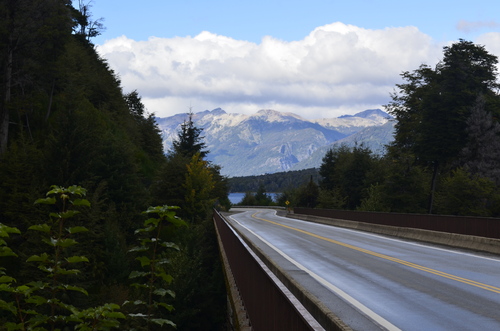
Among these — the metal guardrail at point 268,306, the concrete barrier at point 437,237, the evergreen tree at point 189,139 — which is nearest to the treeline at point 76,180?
the concrete barrier at point 437,237

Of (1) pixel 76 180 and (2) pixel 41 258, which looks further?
(1) pixel 76 180

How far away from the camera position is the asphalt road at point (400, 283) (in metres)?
9.65

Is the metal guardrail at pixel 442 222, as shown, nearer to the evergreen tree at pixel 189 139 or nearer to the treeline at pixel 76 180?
the treeline at pixel 76 180

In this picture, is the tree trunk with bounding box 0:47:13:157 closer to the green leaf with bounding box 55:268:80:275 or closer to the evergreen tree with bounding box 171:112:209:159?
the evergreen tree with bounding box 171:112:209:159

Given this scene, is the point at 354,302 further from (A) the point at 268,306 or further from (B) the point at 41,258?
(B) the point at 41,258

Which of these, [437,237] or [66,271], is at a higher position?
[66,271]

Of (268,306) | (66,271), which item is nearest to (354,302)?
(268,306)

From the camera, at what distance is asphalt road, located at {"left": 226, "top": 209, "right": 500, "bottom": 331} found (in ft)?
31.7

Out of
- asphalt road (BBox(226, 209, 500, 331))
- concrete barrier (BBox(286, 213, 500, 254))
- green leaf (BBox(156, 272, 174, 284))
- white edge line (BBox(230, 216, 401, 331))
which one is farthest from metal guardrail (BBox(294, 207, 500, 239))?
green leaf (BBox(156, 272, 174, 284))

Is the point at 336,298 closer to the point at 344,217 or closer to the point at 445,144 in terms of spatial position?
the point at 344,217

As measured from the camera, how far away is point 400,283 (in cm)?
1367

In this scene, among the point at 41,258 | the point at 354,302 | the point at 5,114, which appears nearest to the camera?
the point at 41,258

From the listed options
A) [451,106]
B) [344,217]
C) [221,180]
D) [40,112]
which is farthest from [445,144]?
[221,180]

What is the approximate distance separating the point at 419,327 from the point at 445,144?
194 feet
